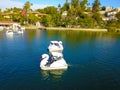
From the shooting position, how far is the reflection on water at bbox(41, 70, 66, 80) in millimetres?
27183

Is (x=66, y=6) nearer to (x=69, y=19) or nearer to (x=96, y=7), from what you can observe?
(x=96, y=7)

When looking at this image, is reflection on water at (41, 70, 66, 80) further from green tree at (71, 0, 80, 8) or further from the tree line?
green tree at (71, 0, 80, 8)

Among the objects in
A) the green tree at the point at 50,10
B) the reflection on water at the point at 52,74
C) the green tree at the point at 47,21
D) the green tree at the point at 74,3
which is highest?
the green tree at the point at 74,3

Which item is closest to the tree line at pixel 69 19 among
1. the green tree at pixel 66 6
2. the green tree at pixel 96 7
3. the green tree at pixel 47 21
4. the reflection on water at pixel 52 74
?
the green tree at pixel 47 21

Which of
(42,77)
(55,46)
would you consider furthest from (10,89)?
(55,46)

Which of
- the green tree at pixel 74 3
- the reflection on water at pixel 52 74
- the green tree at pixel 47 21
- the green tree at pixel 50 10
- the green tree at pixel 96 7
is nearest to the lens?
the reflection on water at pixel 52 74

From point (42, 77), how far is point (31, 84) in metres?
2.95

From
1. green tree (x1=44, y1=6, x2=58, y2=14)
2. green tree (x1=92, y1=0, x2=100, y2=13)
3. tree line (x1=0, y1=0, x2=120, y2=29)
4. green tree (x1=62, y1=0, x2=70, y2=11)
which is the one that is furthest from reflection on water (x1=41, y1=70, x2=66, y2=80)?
green tree (x1=92, y1=0, x2=100, y2=13)

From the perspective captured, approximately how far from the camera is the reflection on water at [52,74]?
89.2 ft

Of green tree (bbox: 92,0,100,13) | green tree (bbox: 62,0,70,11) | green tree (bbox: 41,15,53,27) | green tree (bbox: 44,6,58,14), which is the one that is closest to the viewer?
green tree (bbox: 41,15,53,27)

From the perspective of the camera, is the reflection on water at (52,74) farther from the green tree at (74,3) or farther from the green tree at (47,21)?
the green tree at (74,3)

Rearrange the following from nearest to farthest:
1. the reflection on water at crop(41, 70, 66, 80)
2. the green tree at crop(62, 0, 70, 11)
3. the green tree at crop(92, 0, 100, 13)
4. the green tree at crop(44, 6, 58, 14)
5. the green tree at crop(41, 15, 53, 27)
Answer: the reflection on water at crop(41, 70, 66, 80), the green tree at crop(41, 15, 53, 27), the green tree at crop(62, 0, 70, 11), the green tree at crop(44, 6, 58, 14), the green tree at crop(92, 0, 100, 13)

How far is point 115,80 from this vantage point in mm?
26844

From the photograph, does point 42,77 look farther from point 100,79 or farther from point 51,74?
point 100,79
